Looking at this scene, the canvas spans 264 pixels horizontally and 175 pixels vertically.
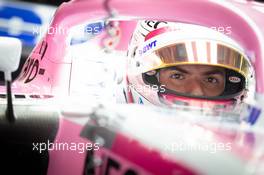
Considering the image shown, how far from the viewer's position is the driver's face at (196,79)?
156cm

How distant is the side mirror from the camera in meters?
1.09

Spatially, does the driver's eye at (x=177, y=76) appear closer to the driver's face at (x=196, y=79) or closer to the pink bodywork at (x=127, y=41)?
the driver's face at (x=196, y=79)

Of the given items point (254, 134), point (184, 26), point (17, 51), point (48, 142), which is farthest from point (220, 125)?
point (184, 26)

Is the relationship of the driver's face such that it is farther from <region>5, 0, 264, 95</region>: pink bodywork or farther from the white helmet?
<region>5, 0, 264, 95</region>: pink bodywork

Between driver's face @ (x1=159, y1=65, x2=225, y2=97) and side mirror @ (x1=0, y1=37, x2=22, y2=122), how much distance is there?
2.15 feet

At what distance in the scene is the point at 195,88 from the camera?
1541mm

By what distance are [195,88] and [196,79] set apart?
4cm

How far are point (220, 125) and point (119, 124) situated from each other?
9.2 inches

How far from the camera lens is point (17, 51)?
112 cm
